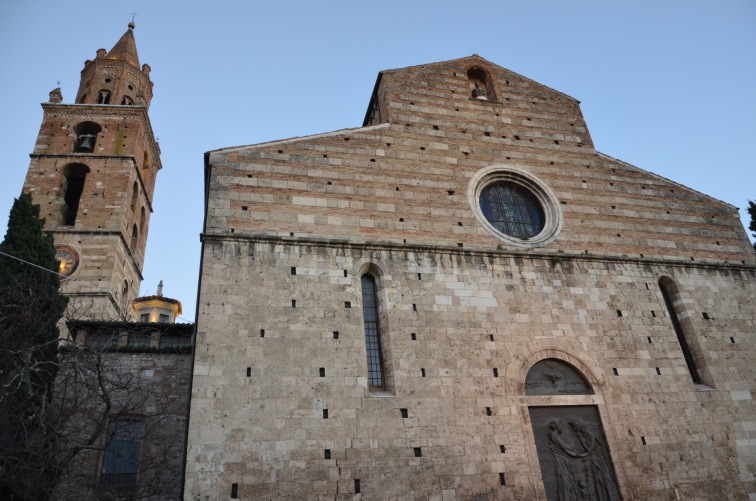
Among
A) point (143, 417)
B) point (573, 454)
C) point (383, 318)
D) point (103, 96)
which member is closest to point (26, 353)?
point (143, 417)

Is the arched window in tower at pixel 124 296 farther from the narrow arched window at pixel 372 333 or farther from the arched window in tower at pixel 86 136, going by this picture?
the narrow arched window at pixel 372 333

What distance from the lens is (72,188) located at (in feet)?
72.9

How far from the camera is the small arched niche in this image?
1085cm

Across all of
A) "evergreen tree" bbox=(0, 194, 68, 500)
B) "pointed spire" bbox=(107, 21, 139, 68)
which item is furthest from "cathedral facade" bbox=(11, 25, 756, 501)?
"pointed spire" bbox=(107, 21, 139, 68)

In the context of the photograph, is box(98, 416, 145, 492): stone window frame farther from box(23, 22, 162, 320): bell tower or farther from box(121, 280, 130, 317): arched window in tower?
box(121, 280, 130, 317): arched window in tower

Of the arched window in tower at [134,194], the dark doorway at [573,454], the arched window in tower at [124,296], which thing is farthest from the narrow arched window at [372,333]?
the arched window in tower at [134,194]

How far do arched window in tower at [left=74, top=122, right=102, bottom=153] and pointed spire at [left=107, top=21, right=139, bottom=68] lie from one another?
458cm

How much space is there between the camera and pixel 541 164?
14023 mm

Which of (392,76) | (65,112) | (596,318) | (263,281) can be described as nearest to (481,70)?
(392,76)

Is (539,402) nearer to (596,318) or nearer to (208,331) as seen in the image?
(596,318)

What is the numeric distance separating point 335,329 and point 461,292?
9.01 ft

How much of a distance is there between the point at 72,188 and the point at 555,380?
1983cm

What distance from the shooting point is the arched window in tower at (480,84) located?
598 inches

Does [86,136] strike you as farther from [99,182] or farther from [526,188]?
[526,188]
